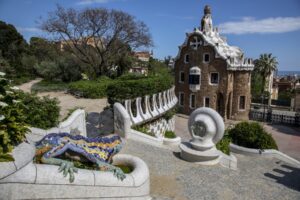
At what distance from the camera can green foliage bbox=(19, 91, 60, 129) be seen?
8414mm

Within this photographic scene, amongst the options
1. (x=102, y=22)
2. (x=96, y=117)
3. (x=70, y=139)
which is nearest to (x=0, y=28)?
(x=102, y=22)

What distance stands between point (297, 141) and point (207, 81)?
493 inches

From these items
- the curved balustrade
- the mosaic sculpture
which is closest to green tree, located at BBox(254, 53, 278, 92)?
the curved balustrade

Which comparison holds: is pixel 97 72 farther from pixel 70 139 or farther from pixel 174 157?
pixel 70 139

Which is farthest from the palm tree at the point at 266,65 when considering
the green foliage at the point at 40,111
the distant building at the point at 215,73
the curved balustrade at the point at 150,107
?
the green foliage at the point at 40,111

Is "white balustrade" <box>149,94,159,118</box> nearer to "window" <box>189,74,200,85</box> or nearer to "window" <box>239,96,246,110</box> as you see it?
"window" <box>189,74,200,85</box>

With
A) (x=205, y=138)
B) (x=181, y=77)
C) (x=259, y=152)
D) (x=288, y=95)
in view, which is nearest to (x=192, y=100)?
(x=181, y=77)

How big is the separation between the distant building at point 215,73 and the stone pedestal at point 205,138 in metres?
23.5

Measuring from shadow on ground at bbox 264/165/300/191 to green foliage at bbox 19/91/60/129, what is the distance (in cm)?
839

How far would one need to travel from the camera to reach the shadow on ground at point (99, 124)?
498 inches

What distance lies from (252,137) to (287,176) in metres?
3.33

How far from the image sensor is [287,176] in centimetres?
1015

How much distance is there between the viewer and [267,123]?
113ft

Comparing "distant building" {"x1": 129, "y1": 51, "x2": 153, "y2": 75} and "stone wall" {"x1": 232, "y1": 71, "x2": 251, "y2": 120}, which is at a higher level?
"distant building" {"x1": 129, "y1": 51, "x2": 153, "y2": 75}
